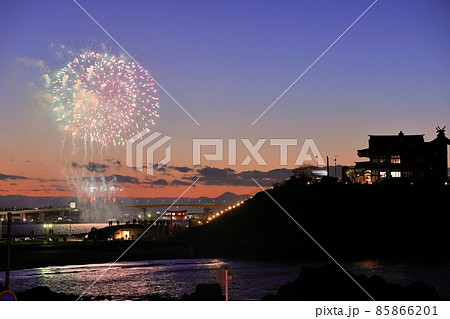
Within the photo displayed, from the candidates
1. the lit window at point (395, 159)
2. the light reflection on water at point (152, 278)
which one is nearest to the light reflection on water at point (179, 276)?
the light reflection on water at point (152, 278)

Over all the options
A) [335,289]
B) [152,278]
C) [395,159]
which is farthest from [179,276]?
Result: [395,159]

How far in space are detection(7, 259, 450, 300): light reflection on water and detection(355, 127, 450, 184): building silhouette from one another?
115 feet

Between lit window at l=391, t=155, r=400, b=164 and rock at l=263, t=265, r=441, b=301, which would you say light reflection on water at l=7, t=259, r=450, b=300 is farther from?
lit window at l=391, t=155, r=400, b=164

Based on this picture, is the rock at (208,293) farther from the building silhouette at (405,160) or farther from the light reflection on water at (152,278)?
the building silhouette at (405,160)

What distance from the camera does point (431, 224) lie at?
69.6 m

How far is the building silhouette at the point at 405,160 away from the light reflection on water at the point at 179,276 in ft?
115

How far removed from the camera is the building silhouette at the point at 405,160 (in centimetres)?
9256

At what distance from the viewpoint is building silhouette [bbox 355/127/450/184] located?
92562 mm

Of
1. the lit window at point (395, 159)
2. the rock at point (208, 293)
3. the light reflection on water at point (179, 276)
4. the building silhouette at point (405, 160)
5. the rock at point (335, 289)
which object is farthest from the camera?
the lit window at point (395, 159)

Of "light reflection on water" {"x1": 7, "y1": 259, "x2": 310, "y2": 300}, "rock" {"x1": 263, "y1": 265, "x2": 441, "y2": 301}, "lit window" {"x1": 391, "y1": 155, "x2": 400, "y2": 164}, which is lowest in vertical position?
"light reflection on water" {"x1": 7, "y1": 259, "x2": 310, "y2": 300}

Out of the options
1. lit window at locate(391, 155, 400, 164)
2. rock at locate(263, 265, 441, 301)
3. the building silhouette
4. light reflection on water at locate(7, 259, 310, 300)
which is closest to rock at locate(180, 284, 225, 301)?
rock at locate(263, 265, 441, 301)

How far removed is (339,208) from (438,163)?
31.0 metres

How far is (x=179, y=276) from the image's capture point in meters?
49.4
